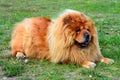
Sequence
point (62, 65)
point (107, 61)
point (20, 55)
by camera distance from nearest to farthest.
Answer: point (62, 65) < point (107, 61) < point (20, 55)

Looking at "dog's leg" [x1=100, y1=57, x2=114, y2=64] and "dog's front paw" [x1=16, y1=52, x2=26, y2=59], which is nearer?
"dog's leg" [x1=100, y1=57, x2=114, y2=64]

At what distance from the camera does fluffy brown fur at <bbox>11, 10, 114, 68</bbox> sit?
7.55 meters

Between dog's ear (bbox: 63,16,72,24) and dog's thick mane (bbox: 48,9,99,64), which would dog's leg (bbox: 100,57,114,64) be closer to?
dog's thick mane (bbox: 48,9,99,64)

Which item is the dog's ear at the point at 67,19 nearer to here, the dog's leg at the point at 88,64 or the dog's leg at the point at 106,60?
the dog's leg at the point at 88,64

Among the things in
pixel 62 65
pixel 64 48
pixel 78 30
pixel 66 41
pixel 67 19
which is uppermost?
pixel 67 19

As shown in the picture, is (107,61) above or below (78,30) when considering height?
below

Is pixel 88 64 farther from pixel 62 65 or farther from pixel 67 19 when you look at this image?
pixel 67 19

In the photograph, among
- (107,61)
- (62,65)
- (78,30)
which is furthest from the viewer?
(107,61)

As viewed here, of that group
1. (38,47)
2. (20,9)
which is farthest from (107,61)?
(20,9)

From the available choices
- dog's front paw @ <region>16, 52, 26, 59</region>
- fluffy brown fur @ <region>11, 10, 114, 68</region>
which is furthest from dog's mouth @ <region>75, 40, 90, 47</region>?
dog's front paw @ <region>16, 52, 26, 59</region>

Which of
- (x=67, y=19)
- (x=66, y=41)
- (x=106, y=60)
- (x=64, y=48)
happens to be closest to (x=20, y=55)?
(x=64, y=48)

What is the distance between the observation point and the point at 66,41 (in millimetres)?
7590

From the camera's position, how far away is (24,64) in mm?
7992

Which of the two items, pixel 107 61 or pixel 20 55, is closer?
pixel 107 61
